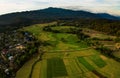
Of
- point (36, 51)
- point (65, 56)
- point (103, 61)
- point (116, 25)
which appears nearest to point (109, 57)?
point (103, 61)

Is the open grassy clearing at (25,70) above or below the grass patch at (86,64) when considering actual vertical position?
above

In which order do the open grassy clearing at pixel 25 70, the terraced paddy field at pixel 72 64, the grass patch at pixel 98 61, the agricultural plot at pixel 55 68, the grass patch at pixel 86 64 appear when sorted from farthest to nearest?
the grass patch at pixel 98 61
the grass patch at pixel 86 64
the agricultural plot at pixel 55 68
the terraced paddy field at pixel 72 64
the open grassy clearing at pixel 25 70

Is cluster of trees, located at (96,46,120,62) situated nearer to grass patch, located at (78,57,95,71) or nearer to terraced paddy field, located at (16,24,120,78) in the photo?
terraced paddy field, located at (16,24,120,78)

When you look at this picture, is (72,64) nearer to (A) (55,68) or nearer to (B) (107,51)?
(A) (55,68)

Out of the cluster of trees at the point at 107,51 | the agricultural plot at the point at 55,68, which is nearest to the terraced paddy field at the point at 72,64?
the agricultural plot at the point at 55,68

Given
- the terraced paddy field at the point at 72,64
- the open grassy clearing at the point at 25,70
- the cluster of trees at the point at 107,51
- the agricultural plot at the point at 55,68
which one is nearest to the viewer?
the open grassy clearing at the point at 25,70

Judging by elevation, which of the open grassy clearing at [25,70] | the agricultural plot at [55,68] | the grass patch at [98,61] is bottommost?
the grass patch at [98,61]

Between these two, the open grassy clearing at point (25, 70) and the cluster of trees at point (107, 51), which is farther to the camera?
the cluster of trees at point (107, 51)

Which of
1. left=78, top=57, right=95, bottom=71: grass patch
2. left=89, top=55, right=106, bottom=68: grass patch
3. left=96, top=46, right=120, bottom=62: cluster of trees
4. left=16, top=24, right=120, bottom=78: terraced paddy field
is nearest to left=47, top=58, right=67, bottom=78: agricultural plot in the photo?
left=16, top=24, right=120, bottom=78: terraced paddy field

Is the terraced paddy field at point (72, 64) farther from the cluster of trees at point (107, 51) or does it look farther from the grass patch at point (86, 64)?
the cluster of trees at point (107, 51)
